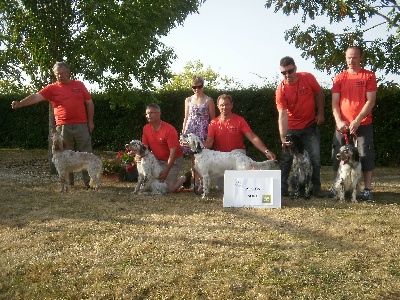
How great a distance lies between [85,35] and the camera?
9.98 m

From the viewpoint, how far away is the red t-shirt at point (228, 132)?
6727mm

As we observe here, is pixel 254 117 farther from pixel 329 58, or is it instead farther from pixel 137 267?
pixel 137 267

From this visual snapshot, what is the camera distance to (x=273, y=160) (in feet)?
20.4

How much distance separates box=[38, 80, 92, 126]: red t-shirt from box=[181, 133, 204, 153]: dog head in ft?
6.29

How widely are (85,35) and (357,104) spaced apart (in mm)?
6010

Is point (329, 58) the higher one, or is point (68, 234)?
point (329, 58)

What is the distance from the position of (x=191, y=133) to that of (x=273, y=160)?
1.24 metres

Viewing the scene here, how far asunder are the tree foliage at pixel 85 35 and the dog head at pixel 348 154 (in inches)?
198

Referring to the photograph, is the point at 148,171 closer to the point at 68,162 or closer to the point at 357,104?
the point at 68,162

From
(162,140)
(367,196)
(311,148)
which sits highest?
(162,140)

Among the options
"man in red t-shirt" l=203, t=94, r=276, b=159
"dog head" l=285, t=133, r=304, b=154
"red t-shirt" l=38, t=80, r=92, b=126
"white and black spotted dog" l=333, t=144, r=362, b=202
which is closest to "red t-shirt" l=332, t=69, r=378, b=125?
"white and black spotted dog" l=333, t=144, r=362, b=202

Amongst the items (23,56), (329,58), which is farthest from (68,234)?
(23,56)

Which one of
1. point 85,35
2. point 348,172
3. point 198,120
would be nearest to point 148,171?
point 198,120

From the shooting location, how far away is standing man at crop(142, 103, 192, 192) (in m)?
6.85
